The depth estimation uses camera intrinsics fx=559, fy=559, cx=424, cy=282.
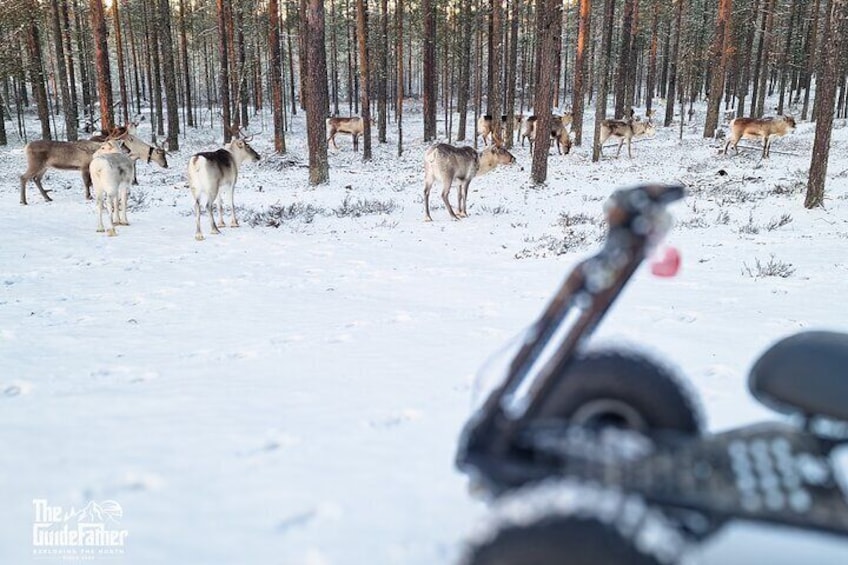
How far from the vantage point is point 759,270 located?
7.32 metres

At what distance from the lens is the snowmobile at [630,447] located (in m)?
1.46

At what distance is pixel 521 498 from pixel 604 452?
0.35 m

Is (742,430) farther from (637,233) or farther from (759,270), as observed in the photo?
(759,270)

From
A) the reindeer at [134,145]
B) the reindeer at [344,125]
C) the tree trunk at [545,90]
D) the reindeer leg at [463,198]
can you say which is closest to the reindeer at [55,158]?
the reindeer at [134,145]

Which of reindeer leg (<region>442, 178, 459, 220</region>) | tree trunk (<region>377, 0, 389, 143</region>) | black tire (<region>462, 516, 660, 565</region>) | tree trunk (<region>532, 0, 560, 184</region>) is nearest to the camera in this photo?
black tire (<region>462, 516, 660, 565</region>)

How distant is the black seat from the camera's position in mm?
2006

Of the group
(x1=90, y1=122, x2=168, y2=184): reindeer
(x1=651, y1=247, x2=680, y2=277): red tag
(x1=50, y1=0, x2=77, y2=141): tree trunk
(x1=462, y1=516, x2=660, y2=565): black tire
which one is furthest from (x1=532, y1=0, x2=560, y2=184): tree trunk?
(x1=50, y1=0, x2=77, y2=141): tree trunk

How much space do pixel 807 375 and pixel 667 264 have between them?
2.63 ft

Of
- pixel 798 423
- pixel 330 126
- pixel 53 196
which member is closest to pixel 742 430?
pixel 798 423

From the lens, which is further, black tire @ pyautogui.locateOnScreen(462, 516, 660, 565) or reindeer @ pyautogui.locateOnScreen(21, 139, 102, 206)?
reindeer @ pyautogui.locateOnScreen(21, 139, 102, 206)

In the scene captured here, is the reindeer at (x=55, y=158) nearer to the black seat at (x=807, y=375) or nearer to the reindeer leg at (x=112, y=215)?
the reindeer leg at (x=112, y=215)

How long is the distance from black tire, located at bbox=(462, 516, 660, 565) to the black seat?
1067 mm

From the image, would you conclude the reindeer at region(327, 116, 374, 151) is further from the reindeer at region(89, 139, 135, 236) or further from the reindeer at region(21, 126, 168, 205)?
the reindeer at region(89, 139, 135, 236)

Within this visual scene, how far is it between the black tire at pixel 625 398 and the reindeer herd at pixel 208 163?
1045cm
